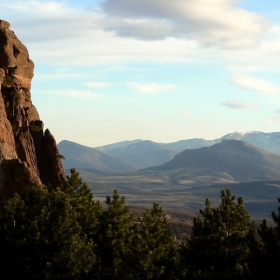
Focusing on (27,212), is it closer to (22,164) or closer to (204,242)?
(22,164)

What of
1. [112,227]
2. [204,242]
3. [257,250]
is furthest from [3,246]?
[257,250]

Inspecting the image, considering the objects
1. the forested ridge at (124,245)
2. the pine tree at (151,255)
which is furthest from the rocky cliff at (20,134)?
the pine tree at (151,255)

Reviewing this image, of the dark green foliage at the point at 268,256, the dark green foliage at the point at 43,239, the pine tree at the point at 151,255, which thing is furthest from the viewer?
the dark green foliage at the point at 43,239

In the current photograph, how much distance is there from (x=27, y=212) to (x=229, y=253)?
62.9 feet

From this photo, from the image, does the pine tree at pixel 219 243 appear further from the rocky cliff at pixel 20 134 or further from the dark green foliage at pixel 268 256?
the rocky cliff at pixel 20 134

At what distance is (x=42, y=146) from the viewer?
6150cm

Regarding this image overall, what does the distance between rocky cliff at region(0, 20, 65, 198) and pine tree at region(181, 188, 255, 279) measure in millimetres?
18897

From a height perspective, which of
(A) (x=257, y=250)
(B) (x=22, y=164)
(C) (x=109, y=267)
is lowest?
(C) (x=109, y=267)

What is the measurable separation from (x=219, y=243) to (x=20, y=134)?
29.1 meters

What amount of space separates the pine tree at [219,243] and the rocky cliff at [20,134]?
1890 centimetres

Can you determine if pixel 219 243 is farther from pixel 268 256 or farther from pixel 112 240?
pixel 112 240

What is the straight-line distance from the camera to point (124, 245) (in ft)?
133

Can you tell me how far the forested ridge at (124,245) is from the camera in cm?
3697

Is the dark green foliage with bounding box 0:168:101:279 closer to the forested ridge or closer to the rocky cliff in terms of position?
the forested ridge
